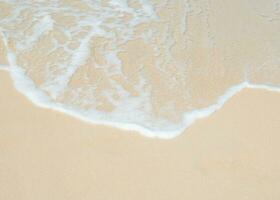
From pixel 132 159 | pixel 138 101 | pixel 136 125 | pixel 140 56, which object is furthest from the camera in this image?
pixel 140 56

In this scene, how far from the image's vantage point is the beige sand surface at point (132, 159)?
85.1 inches

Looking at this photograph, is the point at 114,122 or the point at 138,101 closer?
the point at 114,122

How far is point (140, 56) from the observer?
318cm

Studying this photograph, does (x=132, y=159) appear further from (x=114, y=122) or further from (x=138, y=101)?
(x=138, y=101)

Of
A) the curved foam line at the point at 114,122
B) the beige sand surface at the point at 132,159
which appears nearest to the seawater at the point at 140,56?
the curved foam line at the point at 114,122

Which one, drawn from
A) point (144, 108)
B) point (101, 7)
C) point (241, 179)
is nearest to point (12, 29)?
point (101, 7)

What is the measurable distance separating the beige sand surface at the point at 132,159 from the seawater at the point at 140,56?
0.36 ft

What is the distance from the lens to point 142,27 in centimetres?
362

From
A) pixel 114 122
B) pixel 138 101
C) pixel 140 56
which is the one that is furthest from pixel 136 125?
pixel 140 56

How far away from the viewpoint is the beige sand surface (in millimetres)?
2162

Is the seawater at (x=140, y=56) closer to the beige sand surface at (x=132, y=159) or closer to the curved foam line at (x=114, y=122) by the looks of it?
the curved foam line at (x=114, y=122)

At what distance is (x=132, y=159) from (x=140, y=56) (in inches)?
42.3

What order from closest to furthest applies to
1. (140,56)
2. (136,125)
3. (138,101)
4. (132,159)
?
(132,159) < (136,125) < (138,101) < (140,56)

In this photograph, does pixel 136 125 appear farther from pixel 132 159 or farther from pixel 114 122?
pixel 132 159
